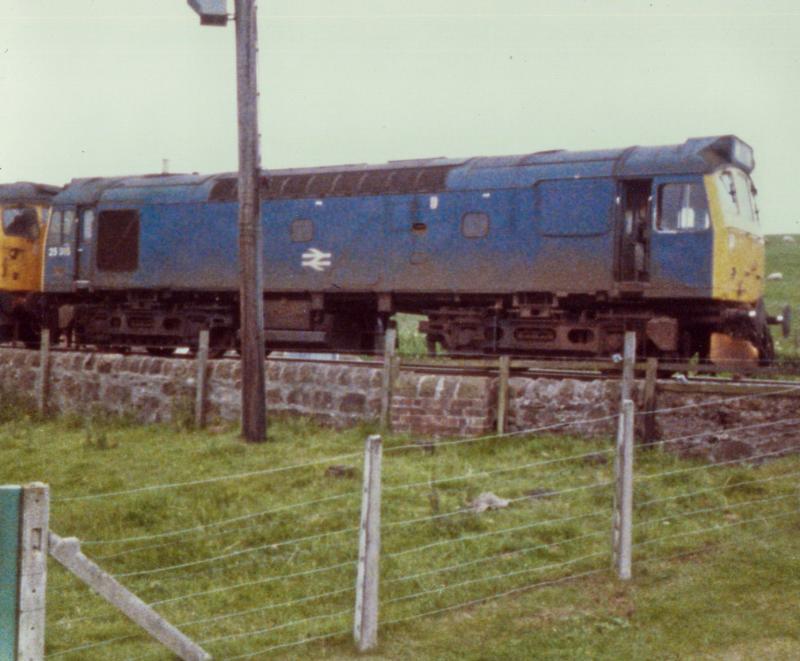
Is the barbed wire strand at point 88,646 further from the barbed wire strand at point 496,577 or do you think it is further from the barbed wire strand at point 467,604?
the barbed wire strand at point 496,577

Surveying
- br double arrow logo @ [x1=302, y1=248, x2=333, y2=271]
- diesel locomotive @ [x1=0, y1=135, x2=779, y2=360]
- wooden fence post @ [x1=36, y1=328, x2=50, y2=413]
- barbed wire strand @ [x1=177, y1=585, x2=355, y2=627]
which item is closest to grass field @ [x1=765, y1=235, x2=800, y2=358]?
diesel locomotive @ [x1=0, y1=135, x2=779, y2=360]

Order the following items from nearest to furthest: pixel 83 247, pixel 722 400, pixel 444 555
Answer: pixel 444 555, pixel 722 400, pixel 83 247

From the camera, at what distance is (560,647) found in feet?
23.2

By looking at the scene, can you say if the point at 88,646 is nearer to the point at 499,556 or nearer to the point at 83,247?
the point at 499,556

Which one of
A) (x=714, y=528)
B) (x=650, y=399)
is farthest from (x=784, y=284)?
(x=714, y=528)

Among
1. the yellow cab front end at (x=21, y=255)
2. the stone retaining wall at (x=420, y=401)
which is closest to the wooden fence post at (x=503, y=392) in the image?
the stone retaining wall at (x=420, y=401)

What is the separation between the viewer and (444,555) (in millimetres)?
9281

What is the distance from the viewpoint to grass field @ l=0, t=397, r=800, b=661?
24.0 feet

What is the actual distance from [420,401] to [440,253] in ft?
13.4

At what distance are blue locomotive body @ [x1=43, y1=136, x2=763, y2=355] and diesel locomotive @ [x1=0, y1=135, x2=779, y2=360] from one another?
1.0 inches

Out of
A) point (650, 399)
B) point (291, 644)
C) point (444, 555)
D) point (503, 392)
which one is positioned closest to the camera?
point (291, 644)

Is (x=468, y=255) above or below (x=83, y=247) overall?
below

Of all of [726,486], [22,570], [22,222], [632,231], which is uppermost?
[22,222]

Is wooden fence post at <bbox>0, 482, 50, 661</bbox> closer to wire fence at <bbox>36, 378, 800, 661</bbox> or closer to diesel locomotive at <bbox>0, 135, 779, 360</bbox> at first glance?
wire fence at <bbox>36, 378, 800, 661</bbox>
